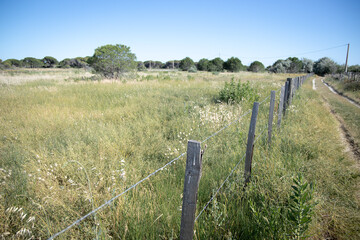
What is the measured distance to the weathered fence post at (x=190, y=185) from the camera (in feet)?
4.20

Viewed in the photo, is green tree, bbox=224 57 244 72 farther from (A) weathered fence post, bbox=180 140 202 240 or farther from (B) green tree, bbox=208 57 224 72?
(A) weathered fence post, bbox=180 140 202 240

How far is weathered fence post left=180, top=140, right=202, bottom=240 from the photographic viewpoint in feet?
4.20

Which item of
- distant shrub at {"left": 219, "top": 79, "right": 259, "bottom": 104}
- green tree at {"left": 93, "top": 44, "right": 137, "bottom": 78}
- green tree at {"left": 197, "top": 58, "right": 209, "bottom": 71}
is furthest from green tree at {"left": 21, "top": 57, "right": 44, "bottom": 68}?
distant shrub at {"left": 219, "top": 79, "right": 259, "bottom": 104}

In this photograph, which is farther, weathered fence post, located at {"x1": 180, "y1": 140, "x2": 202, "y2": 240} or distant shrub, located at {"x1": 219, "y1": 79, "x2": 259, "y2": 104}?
distant shrub, located at {"x1": 219, "y1": 79, "x2": 259, "y2": 104}

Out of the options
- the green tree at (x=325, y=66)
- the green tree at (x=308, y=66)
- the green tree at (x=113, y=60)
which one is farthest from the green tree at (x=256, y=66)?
the green tree at (x=113, y=60)

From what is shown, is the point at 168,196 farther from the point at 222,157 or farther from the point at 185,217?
the point at 222,157

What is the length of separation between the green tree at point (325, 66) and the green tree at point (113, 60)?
65.4m

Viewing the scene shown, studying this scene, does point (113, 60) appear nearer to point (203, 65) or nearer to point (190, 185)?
point (190, 185)

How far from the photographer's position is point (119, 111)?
6844mm

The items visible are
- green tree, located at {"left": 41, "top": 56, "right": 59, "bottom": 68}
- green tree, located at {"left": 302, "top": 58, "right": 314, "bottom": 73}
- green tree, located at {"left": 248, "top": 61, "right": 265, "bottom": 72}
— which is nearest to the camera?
green tree, located at {"left": 302, "top": 58, "right": 314, "bottom": 73}

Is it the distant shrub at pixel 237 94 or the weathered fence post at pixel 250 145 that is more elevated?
the distant shrub at pixel 237 94

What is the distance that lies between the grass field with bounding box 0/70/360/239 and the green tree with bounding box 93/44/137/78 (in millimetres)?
11964

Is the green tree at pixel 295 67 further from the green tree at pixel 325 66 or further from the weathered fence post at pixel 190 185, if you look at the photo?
the weathered fence post at pixel 190 185

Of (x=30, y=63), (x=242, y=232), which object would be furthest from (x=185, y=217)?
(x=30, y=63)
